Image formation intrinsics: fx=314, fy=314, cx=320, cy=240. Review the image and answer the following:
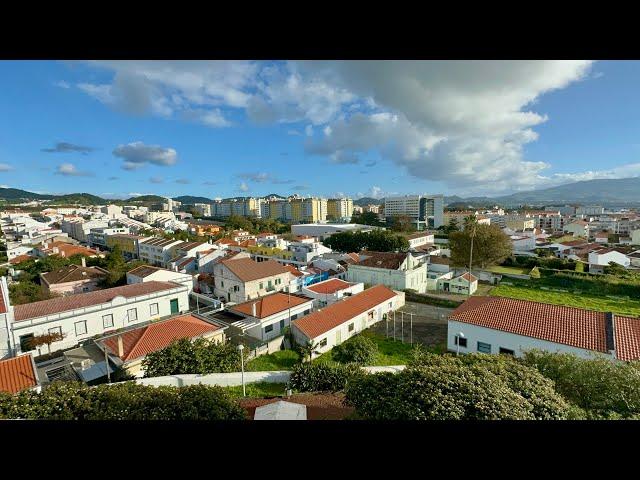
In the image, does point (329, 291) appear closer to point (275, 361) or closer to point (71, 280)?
point (275, 361)

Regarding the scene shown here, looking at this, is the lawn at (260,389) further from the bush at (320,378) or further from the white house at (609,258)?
the white house at (609,258)

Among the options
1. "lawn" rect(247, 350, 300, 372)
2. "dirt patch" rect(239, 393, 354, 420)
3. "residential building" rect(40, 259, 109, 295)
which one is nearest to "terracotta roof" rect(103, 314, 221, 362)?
"lawn" rect(247, 350, 300, 372)

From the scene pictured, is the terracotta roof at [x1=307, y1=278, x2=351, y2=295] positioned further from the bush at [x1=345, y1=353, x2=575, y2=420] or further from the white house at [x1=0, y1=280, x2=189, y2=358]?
the bush at [x1=345, y1=353, x2=575, y2=420]

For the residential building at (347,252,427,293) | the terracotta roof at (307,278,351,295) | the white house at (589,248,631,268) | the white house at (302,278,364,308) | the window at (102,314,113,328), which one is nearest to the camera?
the window at (102,314,113,328)

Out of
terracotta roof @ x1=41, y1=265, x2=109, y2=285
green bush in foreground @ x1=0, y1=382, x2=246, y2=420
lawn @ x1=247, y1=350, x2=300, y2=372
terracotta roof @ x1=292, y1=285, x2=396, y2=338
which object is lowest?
lawn @ x1=247, y1=350, x2=300, y2=372

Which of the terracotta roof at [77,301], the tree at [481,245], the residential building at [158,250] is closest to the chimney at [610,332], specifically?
the tree at [481,245]

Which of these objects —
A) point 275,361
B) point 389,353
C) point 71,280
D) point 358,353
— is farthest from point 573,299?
point 71,280
